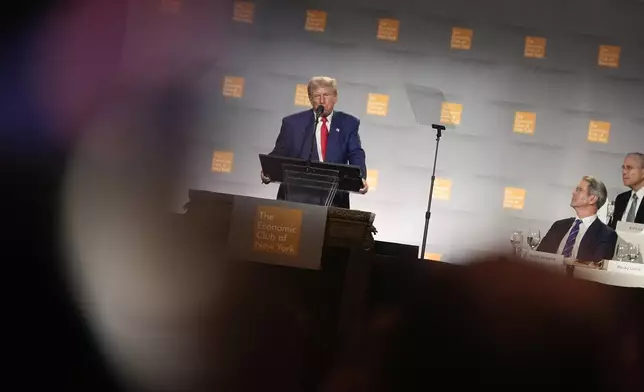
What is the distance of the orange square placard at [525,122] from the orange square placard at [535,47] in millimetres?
436

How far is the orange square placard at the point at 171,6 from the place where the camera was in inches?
199

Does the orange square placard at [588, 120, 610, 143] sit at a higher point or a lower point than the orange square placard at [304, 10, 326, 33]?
lower

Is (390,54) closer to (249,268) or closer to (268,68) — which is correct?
(268,68)

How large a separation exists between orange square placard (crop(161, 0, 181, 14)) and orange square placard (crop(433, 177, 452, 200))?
2369 mm

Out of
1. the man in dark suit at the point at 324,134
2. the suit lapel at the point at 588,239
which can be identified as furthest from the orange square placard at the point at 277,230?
the suit lapel at the point at 588,239

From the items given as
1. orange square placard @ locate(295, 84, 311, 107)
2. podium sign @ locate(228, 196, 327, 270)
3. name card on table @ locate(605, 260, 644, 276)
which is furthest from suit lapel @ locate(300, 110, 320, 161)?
name card on table @ locate(605, 260, 644, 276)

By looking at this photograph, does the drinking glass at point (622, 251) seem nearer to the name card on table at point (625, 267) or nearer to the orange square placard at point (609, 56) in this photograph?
the name card on table at point (625, 267)

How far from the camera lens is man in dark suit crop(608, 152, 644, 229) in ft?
14.3

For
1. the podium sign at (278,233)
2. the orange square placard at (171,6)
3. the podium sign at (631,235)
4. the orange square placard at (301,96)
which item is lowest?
the podium sign at (278,233)

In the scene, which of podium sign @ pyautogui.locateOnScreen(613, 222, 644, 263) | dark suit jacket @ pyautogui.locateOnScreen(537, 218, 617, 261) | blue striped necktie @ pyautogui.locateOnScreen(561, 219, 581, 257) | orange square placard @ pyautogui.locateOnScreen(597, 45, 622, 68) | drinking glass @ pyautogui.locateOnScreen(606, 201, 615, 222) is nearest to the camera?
podium sign @ pyautogui.locateOnScreen(613, 222, 644, 263)

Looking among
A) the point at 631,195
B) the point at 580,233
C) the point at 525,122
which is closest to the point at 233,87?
the point at 525,122

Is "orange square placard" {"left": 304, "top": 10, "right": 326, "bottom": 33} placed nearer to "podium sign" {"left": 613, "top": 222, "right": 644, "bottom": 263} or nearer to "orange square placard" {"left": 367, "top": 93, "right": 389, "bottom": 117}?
"orange square placard" {"left": 367, "top": 93, "right": 389, "bottom": 117}

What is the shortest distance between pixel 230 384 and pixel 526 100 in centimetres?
357

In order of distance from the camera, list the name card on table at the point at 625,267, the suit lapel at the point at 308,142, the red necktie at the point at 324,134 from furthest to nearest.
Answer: the red necktie at the point at 324,134 → the suit lapel at the point at 308,142 → the name card on table at the point at 625,267
